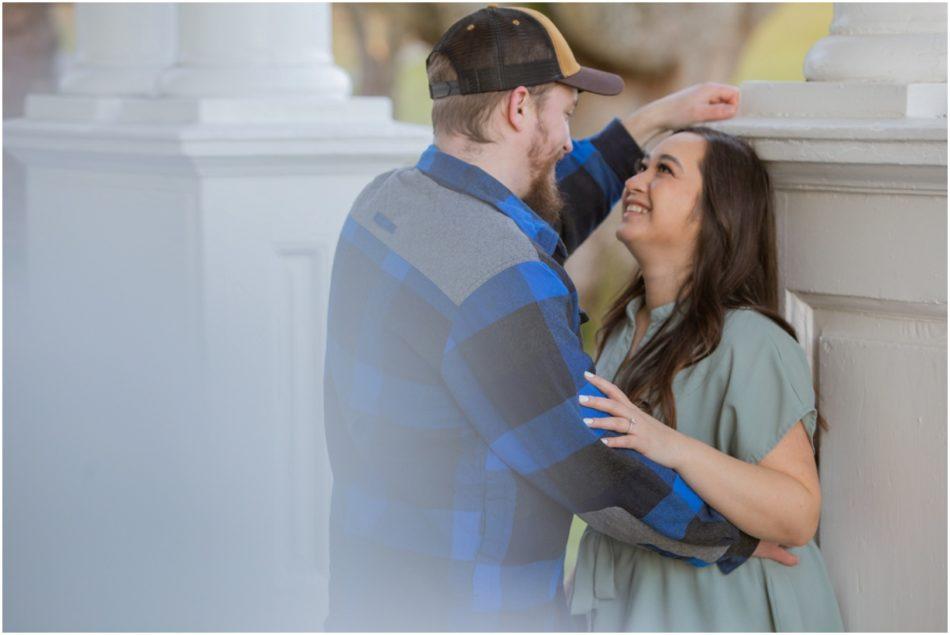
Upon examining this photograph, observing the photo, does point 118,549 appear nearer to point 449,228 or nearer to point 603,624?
point 603,624

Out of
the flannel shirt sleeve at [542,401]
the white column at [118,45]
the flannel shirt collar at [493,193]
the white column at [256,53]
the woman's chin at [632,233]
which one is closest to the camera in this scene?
the flannel shirt sleeve at [542,401]

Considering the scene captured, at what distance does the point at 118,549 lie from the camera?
3457 millimetres

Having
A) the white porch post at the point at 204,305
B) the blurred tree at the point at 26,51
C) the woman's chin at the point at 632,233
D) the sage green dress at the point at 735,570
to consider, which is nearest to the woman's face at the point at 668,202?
the woman's chin at the point at 632,233

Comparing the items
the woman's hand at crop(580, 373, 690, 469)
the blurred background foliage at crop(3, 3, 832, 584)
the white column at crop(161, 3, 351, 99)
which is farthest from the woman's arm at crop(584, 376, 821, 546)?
the blurred background foliage at crop(3, 3, 832, 584)

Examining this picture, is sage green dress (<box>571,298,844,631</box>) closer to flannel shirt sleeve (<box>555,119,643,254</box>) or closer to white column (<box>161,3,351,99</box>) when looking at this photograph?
flannel shirt sleeve (<box>555,119,643,254</box>)

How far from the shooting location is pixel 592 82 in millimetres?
2129

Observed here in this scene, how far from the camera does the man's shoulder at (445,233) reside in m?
1.87

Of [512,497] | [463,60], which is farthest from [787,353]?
[463,60]

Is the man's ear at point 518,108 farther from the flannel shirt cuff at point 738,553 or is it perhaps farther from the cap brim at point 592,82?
the flannel shirt cuff at point 738,553

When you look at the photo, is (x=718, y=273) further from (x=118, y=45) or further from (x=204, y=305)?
(x=118, y=45)

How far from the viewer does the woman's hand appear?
1.89 metres

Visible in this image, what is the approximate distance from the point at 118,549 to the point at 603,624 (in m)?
1.70

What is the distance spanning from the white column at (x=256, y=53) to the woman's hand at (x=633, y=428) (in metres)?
1.61

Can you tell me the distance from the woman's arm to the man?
0.08 feet
